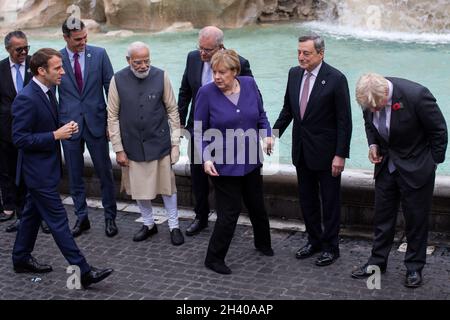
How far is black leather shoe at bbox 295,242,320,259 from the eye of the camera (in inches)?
243

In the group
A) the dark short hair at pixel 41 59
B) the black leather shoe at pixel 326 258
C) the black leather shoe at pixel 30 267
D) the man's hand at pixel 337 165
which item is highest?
the dark short hair at pixel 41 59

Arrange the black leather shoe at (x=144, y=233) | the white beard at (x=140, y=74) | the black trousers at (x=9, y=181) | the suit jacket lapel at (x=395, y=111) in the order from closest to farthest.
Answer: the suit jacket lapel at (x=395, y=111) < the white beard at (x=140, y=74) < the black leather shoe at (x=144, y=233) < the black trousers at (x=9, y=181)

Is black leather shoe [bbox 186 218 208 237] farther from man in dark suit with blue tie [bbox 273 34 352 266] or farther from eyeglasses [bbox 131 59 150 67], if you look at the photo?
eyeglasses [bbox 131 59 150 67]

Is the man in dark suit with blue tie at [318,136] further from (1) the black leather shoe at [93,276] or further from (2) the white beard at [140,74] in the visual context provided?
(1) the black leather shoe at [93,276]

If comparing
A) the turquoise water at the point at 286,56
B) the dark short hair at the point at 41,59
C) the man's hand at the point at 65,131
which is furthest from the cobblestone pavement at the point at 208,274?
the turquoise water at the point at 286,56

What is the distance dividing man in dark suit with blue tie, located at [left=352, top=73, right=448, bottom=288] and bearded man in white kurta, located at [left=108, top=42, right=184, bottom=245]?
1634 mm

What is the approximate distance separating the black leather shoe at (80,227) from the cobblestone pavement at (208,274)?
0.08 metres

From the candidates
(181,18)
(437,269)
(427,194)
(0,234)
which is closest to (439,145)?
(427,194)

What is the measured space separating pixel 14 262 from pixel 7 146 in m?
1.43

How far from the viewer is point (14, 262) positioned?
6.05m

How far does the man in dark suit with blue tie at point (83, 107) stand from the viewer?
6.68 metres

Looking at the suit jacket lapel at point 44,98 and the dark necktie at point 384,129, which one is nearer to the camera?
the dark necktie at point 384,129

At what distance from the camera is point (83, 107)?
265 inches

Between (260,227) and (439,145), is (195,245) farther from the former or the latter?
(439,145)
